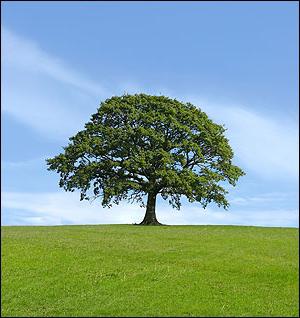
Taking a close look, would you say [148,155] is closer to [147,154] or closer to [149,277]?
[147,154]

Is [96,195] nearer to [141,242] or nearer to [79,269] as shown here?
[141,242]

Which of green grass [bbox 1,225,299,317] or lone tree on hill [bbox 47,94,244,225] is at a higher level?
lone tree on hill [bbox 47,94,244,225]

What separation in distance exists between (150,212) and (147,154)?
25.2 feet

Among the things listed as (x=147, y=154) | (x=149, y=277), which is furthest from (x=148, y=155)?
(x=149, y=277)

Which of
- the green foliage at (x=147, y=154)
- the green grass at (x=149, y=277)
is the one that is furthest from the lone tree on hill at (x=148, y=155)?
the green grass at (x=149, y=277)

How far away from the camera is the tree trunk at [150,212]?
209 ft

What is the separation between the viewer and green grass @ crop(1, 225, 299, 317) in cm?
2297

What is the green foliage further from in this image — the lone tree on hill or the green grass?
the green grass

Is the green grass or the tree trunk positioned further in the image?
the tree trunk

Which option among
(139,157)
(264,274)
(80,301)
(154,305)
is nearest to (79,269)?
(80,301)

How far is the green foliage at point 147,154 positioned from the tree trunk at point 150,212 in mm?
937

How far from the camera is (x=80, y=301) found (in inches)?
947

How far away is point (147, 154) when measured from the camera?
6175 cm

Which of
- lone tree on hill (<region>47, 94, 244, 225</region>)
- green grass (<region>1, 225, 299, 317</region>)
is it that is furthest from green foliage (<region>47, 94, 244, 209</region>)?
green grass (<region>1, 225, 299, 317</region>)
